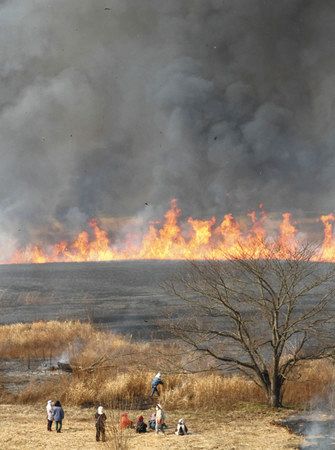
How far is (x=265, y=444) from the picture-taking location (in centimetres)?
2275

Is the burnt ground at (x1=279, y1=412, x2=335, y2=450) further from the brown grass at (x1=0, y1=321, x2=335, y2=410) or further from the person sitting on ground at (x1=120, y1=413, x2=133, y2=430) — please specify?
the person sitting on ground at (x1=120, y1=413, x2=133, y2=430)

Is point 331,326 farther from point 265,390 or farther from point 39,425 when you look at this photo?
point 39,425

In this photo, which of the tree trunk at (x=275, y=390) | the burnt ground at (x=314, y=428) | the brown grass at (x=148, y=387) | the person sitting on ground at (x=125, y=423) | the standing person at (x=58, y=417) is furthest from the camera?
the brown grass at (x=148, y=387)

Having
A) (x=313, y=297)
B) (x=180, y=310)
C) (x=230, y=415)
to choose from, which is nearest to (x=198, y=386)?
(x=230, y=415)

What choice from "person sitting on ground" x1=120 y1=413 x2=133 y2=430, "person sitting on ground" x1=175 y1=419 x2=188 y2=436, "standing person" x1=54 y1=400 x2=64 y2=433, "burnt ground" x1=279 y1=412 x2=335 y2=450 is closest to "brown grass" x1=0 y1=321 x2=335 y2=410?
"burnt ground" x1=279 y1=412 x2=335 y2=450

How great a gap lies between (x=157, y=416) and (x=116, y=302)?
75.6 meters

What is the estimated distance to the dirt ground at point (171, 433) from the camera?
73.7 feet

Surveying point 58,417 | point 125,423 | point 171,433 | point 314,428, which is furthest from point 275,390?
point 58,417

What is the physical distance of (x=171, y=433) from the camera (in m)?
24.2

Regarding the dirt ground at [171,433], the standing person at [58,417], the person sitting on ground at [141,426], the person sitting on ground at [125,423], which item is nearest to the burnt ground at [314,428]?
the dirt ground at [171,433]

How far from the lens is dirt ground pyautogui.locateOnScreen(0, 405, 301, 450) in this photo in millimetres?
22469

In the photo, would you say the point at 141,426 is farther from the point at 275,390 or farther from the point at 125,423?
the point at 275,390

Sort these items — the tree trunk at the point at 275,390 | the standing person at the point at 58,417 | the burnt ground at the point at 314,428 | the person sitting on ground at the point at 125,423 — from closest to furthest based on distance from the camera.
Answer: the burnt ground at the point at 314,428, the standing person at the point at 58,417, the person sitting on ground at the point at 125,423, the tree trunk at the point at 275,390

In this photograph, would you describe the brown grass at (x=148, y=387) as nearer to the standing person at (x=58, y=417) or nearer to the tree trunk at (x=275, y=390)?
the tree trunk at (x=275, y=390)
